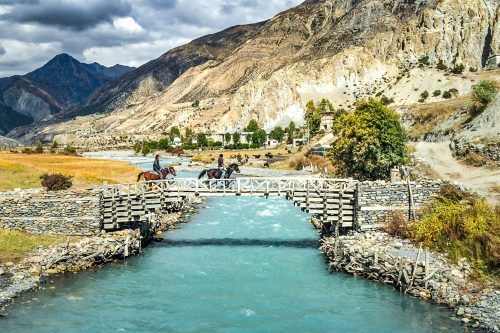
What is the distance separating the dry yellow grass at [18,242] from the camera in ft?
88.8

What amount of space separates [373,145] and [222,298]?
25992 mm

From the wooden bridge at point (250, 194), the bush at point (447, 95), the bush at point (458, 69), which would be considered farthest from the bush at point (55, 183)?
the bush at point (458, 69)

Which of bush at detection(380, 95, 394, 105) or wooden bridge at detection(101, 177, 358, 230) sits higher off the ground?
bush at detection(380, 95, 394, 105)

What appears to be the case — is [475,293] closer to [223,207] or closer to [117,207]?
[117,207]

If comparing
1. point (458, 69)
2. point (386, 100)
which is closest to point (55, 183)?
point (386, 100)

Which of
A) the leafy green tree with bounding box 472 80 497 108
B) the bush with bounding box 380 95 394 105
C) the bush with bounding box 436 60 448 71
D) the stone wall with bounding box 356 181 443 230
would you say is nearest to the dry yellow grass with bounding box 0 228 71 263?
the stone wall with bounding box 356 181 443 230

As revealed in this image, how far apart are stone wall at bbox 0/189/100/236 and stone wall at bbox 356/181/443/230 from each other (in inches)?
684

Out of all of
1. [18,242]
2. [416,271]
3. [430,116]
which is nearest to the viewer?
[416,271]

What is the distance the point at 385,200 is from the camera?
3034cm

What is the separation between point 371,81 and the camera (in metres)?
182

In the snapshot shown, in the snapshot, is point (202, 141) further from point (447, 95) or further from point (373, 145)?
point (373, 145)

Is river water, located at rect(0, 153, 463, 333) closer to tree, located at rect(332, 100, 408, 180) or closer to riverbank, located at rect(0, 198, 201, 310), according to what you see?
riverbank, located at rect(0, 198, 201, 310)

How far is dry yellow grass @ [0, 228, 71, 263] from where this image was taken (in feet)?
88.8

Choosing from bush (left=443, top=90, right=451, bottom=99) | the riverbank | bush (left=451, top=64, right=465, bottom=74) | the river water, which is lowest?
the river water
